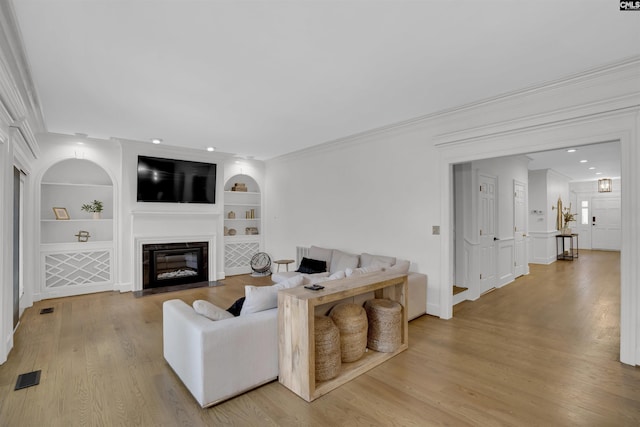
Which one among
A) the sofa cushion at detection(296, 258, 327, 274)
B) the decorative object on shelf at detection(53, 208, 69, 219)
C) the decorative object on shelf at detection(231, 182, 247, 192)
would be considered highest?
Answer: the decorative object on shelf at detection(231, 182, 247, 192)

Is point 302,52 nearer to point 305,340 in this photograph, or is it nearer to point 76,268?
point 305,340

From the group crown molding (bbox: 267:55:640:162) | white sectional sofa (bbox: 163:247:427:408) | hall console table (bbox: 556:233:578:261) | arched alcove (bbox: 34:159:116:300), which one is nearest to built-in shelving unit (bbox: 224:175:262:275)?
arched alcove (bbox: 34:159:116:300)

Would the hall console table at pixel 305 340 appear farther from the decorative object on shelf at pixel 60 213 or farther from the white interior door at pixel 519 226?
the white interior door at pixel 519 226

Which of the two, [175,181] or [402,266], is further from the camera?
[175,181]

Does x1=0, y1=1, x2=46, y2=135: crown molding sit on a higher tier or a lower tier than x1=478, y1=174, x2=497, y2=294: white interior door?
higher

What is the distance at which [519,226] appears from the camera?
6.54m

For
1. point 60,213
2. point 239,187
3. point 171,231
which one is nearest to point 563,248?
point 239,187

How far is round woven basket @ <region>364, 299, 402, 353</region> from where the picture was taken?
2.97 meters

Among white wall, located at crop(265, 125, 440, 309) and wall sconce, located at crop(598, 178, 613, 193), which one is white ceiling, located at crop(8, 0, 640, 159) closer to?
white wall, located at crop(265, 125, 440, 309)

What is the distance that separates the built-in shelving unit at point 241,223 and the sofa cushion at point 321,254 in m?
2.08

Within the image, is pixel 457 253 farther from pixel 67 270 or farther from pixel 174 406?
A: pixel 67 270

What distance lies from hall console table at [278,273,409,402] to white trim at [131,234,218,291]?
13.7 ft

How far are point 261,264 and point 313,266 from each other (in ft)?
6.77

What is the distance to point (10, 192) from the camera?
3045 millimetres
